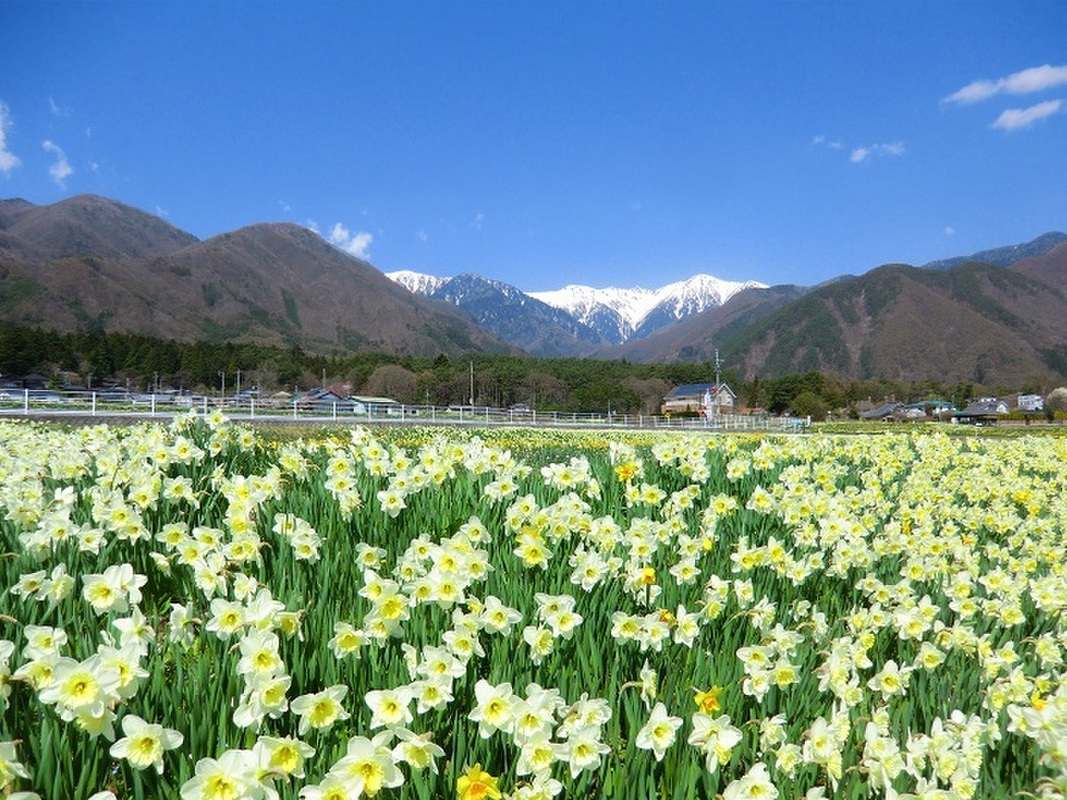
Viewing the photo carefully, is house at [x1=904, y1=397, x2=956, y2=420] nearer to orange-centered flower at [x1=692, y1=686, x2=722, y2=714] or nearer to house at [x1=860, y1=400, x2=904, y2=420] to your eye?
house at [x1=860, y1=400, x2=904, y2=420]

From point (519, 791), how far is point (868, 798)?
3.82ft

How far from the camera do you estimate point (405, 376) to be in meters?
102

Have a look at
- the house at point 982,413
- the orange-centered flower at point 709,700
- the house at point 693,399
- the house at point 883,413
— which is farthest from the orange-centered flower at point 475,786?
the house at point 883,413

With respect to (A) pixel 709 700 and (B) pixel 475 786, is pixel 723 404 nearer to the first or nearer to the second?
(A) pixel 709 700

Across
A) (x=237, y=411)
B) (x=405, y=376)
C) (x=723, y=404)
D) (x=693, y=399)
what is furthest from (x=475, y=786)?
(x=723, y=404)

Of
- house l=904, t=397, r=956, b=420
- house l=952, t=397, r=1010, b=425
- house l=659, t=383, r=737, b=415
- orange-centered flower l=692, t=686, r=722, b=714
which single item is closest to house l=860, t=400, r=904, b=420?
house l=904, t=397, r=956, b=420

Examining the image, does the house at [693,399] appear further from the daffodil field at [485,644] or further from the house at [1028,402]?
the daffodil field at [485,644]

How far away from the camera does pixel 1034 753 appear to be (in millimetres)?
2371

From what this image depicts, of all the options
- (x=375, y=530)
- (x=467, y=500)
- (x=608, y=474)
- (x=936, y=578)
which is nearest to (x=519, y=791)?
(x=375, y=530)

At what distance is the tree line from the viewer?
335 ft

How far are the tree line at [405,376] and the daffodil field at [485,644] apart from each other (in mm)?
88595

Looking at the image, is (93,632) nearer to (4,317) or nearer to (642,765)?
(642,765)

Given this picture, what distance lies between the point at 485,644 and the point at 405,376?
101283 millimetres

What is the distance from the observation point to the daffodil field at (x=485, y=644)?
69.4 inches
